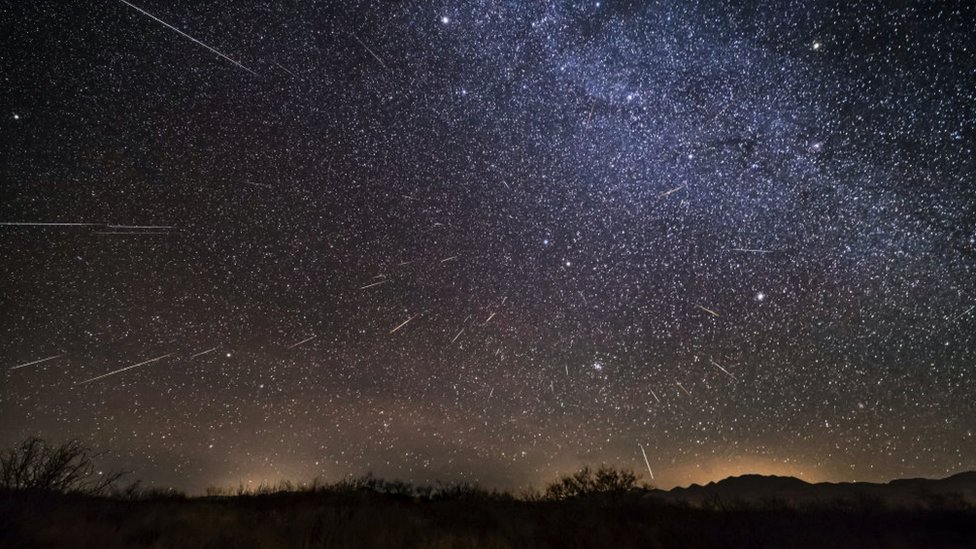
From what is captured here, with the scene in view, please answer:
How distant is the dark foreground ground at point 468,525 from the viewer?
320 inches

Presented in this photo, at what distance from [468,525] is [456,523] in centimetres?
25

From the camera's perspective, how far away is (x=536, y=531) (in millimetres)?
9359

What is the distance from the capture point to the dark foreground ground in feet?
26.7

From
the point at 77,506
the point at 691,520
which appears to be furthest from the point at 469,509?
the point at 77,506

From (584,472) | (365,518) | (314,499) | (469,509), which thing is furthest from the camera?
(584,472)

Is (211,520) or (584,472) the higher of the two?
(584,472)

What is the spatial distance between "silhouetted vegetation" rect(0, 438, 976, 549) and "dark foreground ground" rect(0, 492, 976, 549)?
0.03 m

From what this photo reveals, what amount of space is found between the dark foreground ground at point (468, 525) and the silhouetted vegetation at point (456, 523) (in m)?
0.03

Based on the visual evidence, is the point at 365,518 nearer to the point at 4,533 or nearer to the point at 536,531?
the point at 536,531

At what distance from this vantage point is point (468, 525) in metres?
10.0

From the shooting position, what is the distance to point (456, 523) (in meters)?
10.1

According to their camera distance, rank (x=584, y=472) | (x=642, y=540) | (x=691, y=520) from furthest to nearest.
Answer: (x=584, y=472), (x=691, y=520), (x=642, y=540)

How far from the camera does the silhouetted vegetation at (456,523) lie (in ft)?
26.8

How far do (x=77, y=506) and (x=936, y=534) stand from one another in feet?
60.4
